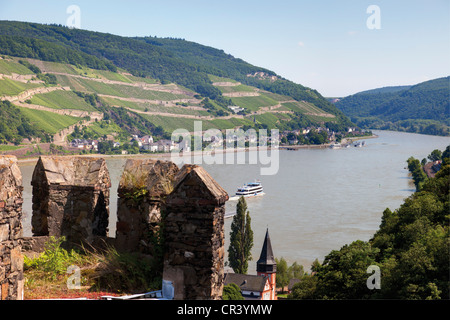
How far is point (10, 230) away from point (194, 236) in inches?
72.2

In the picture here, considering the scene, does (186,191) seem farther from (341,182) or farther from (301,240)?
(341,182)

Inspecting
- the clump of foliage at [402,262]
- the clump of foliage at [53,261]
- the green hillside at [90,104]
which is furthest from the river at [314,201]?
the clump of foliage at [53,261]

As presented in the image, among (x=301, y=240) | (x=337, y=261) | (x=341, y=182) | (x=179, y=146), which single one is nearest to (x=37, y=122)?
(x=179, y=146)

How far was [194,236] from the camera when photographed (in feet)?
17.9

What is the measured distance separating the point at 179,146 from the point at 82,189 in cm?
11148

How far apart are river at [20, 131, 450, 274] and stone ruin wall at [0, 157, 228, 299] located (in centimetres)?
3337

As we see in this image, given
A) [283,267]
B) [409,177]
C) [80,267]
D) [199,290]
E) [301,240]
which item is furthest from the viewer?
[409,177]

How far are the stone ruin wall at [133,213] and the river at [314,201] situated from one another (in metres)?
33.4

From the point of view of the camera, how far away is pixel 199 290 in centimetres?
545

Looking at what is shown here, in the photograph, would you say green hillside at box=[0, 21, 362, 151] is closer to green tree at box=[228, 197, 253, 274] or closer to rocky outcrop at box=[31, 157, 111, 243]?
green tree at box=[228, 197, 253, 274]

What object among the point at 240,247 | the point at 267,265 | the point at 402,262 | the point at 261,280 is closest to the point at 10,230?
the point at 402,262

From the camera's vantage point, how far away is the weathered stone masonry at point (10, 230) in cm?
511

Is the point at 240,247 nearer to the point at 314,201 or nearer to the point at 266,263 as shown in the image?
the point at 266,263

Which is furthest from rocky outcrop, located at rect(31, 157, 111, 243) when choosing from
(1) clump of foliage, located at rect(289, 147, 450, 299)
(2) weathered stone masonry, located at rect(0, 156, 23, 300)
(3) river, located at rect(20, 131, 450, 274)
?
(3) river, located at rect(20, 131, 450, 274)
